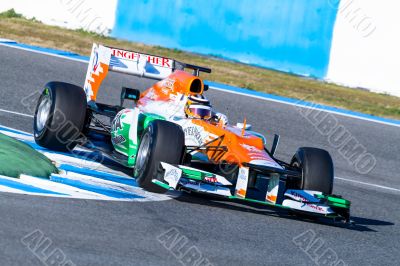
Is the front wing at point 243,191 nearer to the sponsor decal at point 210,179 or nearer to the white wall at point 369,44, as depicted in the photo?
the sponsor decal at point 210,179

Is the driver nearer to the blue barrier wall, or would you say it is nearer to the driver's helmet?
the driver's helmet

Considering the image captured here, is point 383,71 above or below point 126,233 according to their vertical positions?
above

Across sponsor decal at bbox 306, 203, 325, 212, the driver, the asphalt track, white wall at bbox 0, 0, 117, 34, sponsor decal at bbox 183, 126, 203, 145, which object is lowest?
the asphalt track

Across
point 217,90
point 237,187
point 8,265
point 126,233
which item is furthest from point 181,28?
point 8,265

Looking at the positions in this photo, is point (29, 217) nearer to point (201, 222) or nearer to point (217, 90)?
point (201, 222)

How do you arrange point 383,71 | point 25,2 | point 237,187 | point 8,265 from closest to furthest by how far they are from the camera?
1. point 8,265
2. point 237,187
3. point 383,71
4. point 25,2

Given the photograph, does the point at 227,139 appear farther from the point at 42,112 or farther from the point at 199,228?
the point at 42,112

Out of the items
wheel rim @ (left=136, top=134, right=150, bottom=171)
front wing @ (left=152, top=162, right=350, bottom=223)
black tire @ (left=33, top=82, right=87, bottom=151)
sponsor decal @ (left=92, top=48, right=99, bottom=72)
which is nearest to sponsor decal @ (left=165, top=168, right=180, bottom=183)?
front wing @ (left=152, top=162, right=350, bottom=223)

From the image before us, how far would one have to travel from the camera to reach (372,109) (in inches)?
647

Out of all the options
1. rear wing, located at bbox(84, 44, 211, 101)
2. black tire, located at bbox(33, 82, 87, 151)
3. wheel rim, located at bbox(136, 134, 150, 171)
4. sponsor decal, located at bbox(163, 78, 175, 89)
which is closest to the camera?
wheel rim, located at bbox(136, 134, 150, 171)

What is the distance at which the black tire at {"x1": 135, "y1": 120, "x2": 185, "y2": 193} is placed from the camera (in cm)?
804

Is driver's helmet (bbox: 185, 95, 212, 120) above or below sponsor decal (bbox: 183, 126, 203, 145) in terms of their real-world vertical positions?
above

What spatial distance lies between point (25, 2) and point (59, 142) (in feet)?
34.5

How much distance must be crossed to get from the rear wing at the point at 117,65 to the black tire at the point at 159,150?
2070mm
